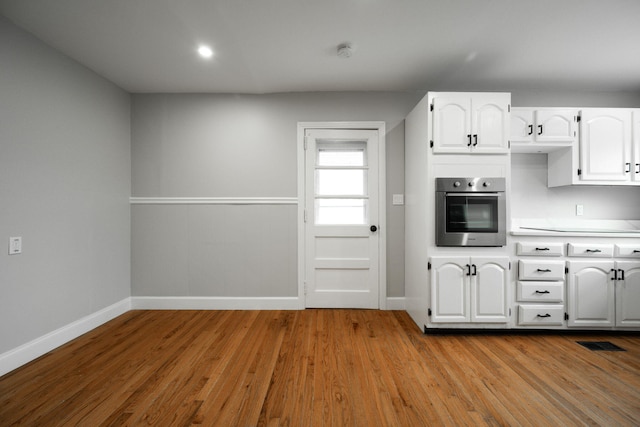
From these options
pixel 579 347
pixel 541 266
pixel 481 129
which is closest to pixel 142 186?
pixel 481 129

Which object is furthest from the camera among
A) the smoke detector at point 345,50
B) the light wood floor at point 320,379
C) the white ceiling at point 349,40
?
the smoke detector at point 345,50

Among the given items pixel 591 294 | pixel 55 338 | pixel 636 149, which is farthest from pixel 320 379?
pixel 636 149

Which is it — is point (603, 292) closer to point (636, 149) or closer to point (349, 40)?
point (636, 149)

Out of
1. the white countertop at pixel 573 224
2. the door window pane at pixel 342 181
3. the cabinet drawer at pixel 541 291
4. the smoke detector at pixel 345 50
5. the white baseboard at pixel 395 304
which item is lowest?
the white baseboard at pixel 395 304

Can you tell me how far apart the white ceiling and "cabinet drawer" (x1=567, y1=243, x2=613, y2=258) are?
1.71 meters

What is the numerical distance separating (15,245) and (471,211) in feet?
12.1

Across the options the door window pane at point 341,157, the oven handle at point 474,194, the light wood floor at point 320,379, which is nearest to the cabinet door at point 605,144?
the oven handle at point 474,194

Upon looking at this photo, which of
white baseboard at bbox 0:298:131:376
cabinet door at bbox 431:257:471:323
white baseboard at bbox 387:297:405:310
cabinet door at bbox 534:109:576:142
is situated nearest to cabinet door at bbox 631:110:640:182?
cabinet door at bbox 534:109:576:142

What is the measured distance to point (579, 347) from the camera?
242 cm

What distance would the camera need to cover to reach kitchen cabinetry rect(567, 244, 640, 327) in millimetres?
2598

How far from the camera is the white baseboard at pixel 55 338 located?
2047mm

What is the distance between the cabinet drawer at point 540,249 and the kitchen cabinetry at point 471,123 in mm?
907

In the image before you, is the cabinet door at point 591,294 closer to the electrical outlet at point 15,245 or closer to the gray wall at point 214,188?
the gray wall at point 214,188

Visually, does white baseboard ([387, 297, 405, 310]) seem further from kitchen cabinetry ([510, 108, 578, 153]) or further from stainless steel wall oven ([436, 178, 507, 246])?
kitchen cabinetry ([510, 108, 578, 153])
